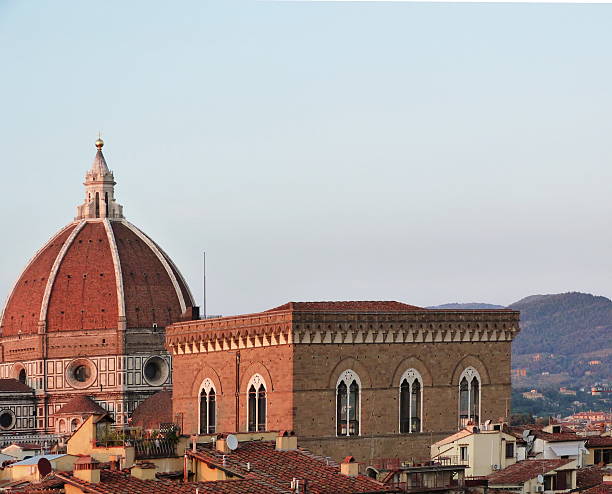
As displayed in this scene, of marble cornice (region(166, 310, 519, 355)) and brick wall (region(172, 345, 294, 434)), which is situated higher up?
marble cornice (region(166, 310, 519, 355))

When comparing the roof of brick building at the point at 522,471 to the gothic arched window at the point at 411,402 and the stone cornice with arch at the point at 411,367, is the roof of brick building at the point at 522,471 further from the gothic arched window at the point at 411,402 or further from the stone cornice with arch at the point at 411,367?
the stone cornice with arch at the point at 411,367

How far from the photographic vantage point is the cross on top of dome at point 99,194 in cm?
8769

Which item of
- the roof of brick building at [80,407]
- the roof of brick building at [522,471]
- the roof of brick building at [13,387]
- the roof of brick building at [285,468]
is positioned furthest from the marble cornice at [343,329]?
the roof of brick building at [13,387]

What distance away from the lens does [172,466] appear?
102 ft

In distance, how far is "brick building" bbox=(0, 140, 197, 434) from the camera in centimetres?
8256

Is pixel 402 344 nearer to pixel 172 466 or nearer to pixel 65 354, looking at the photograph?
pixel 172 466

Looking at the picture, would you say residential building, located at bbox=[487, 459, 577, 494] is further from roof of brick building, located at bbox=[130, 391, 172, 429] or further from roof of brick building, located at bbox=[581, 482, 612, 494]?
roof of brick building, located at bbox=[130, 391, 172, 429]

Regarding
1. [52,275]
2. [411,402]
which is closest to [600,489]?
[411,402]

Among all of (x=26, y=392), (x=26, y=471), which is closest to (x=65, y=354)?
(x=26, y=392)

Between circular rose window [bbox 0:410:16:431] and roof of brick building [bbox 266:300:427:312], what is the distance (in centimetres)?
4405

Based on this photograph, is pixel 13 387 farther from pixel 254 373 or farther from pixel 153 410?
pixel 254 373

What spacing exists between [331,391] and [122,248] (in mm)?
48016

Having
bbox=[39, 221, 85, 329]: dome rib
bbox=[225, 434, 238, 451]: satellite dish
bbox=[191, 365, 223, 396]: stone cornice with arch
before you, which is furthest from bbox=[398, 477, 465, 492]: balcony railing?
bbox=[39, 221, 85, 329]: dome rib

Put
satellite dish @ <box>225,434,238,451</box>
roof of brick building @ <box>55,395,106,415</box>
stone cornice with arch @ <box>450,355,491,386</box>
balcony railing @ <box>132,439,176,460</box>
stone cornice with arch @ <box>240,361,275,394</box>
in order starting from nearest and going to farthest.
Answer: balcony railing @ <box>132,439,176,460</box> < satellite dish @ <box>225,434,238,451</box> < stone cornice with arch @ <box>240,361,275,394</box> < stone cornice with arch @ <box>450,355,491,386</box> < roof of brick building @ <box>55,395,106,415</box>
